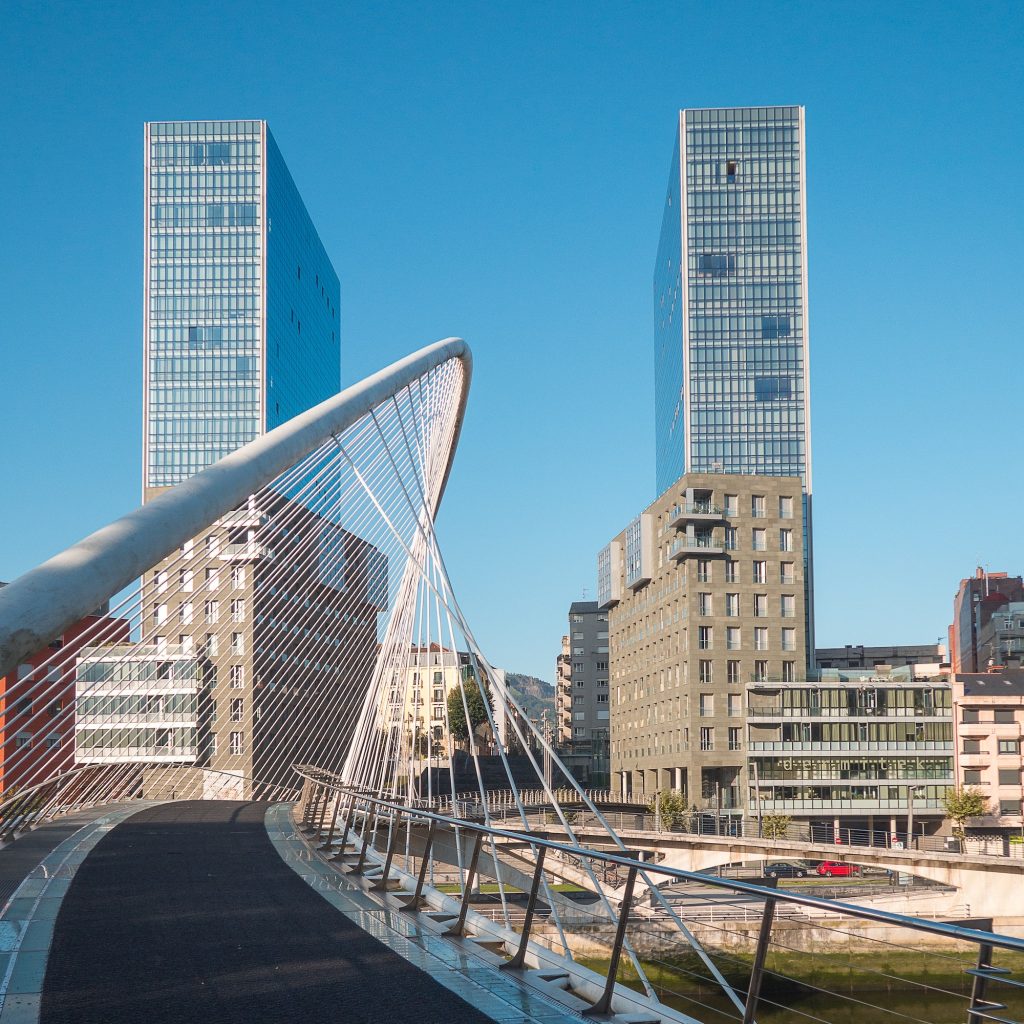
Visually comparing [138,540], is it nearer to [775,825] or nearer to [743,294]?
[775,825]

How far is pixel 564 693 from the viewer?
15275 cm

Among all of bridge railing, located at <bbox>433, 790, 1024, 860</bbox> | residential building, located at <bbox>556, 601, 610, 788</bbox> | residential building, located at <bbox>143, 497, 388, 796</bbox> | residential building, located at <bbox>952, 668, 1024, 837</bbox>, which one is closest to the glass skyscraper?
residential building, located at <bbox>556, 601, 610, 788</bbox>

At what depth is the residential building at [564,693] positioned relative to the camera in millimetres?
142125

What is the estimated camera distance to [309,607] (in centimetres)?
3272

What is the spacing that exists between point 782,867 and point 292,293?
104 meters

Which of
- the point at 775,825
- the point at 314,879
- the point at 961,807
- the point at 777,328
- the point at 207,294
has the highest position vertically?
the point at 207,294

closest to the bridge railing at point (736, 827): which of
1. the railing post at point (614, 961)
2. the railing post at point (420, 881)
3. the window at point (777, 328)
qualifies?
the railing post at point (420, 881)

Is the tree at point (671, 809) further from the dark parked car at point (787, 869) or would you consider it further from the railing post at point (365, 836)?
the railing post at point (365, 836)

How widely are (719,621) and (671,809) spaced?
12.8m

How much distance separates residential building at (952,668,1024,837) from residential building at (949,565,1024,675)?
42.9 meters

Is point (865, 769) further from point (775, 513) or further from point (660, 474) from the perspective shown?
point (660, 474)

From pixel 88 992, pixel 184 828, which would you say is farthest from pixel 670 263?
pixel 88 992

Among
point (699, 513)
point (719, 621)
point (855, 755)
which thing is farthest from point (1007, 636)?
point (699, 513)

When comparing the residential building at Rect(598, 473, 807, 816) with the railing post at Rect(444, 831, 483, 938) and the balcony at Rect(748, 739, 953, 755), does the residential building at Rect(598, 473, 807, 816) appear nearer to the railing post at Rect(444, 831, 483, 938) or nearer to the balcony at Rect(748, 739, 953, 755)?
the balcony at Rect(748, 739, 953, 755)
